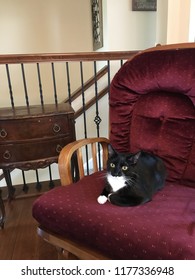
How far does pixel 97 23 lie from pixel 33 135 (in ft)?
7.35

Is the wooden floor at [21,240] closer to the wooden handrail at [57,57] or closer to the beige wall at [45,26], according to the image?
the wooden handrail at [57,57]

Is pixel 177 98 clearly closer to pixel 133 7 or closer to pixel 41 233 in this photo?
pixel 41 233

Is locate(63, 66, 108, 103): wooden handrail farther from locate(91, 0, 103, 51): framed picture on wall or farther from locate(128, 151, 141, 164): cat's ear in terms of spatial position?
locate(128, 151, 141, 164): cat's ear

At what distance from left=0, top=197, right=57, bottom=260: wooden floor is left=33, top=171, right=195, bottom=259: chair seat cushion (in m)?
0.46

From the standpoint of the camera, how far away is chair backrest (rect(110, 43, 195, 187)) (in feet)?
4.09

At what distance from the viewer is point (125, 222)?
0.93m

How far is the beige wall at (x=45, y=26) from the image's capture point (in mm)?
3463

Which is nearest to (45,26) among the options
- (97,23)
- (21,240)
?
(97,23)

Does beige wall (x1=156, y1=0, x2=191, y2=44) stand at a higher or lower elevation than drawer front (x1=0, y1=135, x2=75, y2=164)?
higher

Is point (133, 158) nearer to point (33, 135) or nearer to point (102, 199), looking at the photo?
point (102, 199)

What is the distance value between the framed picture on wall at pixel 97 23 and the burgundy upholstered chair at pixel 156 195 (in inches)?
79.0

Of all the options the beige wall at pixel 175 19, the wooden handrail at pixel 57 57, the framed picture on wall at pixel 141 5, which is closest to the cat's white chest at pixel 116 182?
the wooden handrail at pixel 57 57

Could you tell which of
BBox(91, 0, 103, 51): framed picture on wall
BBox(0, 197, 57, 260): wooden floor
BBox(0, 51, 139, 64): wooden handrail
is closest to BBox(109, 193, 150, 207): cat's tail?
BBox(0, 197, 57, 260): wooden floor

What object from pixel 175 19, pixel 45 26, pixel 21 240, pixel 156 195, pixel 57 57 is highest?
pixel 45 26
